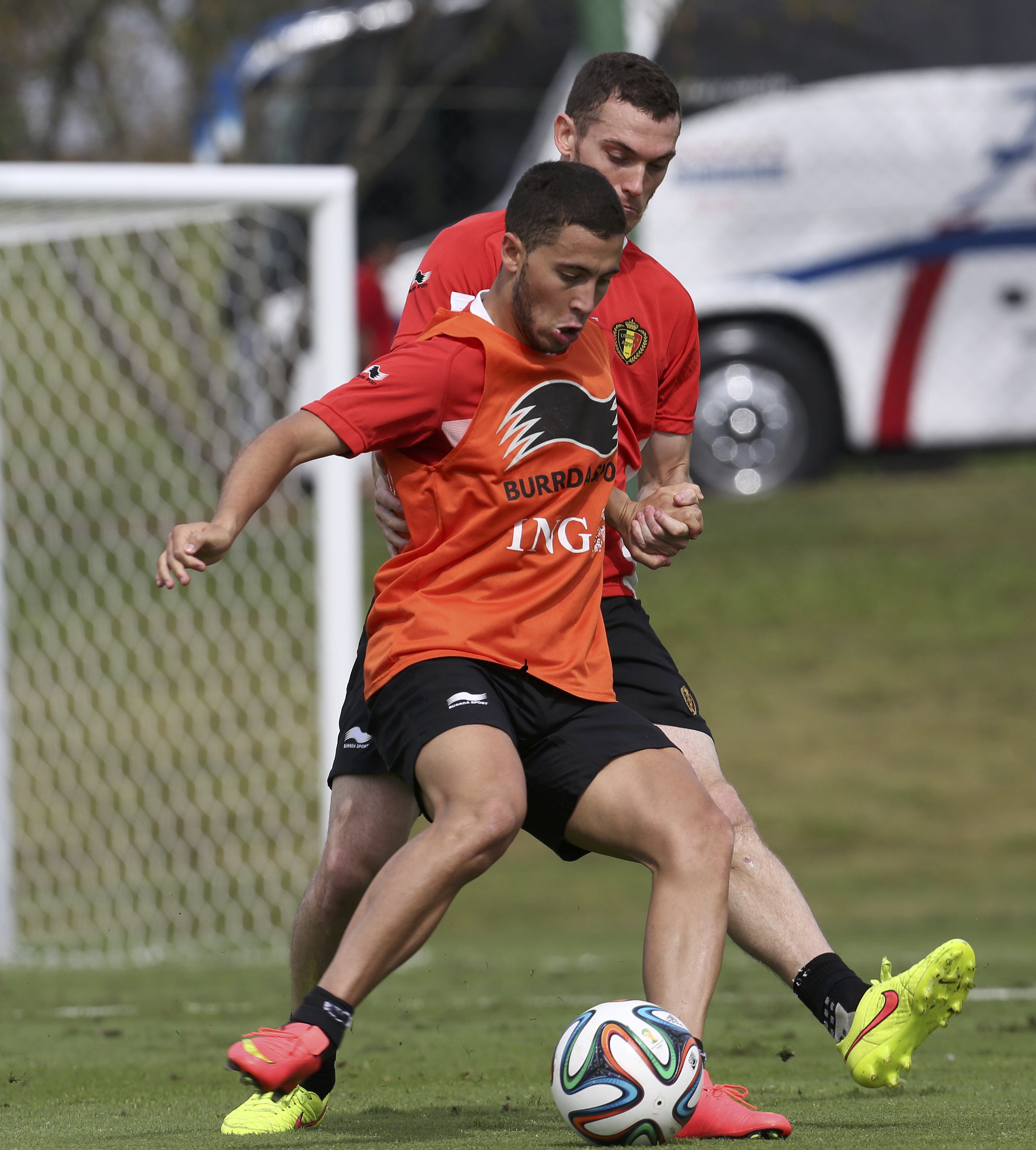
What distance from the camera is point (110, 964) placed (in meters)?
8.52

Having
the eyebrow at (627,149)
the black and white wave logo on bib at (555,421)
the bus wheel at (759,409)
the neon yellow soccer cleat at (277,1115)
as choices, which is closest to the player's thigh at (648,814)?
the black and white wave logo on bib at (555,421)

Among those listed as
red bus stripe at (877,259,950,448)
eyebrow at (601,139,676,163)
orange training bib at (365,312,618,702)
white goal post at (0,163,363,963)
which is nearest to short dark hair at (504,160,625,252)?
orange training bib at (365,312,618,702)

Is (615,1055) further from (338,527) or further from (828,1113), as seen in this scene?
(338,527)

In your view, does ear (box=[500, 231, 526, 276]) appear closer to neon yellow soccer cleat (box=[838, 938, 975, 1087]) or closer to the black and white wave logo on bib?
the black and white wave logo on bib

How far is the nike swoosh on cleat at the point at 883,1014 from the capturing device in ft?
13.0

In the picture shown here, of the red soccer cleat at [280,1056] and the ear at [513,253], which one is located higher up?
the ear at [513,253]

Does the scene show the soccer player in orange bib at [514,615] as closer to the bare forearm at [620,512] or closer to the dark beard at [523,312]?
the dark beard at [523,312]

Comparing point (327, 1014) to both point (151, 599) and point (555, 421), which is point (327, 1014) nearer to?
point (555, 421)

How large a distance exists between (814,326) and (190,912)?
7.01 m

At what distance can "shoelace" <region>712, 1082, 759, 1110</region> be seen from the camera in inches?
151

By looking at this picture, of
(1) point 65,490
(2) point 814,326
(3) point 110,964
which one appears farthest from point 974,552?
(3) point 110,964

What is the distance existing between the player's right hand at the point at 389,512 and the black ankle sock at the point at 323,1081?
109 cm

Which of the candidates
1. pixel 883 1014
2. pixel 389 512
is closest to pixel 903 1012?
pixel 883 1014

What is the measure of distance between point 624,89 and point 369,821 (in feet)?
5.70
